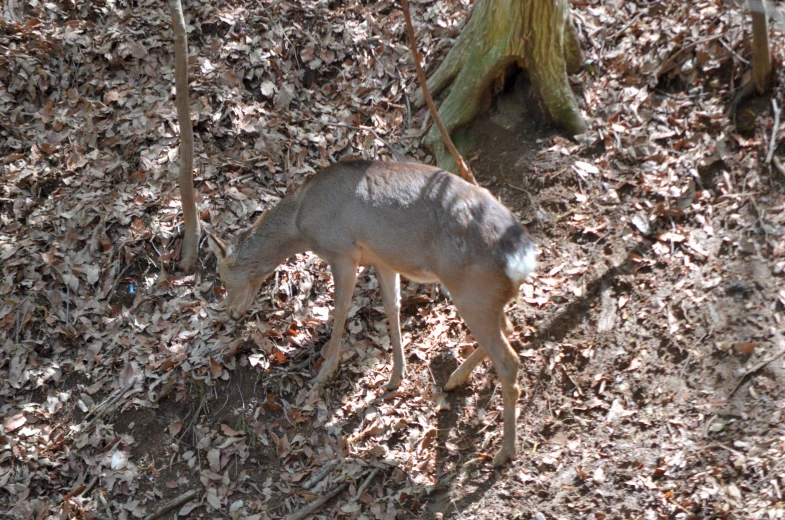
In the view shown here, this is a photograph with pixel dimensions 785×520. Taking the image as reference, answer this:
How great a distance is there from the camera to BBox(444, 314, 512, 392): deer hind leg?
6.48 meters

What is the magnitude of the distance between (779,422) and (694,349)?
0.90 meters

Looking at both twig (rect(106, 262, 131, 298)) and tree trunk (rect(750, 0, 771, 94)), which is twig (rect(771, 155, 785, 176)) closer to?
tree trunk (rect(750, 0, 771, 94))

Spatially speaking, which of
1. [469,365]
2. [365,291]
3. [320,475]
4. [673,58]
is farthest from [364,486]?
[673,58]

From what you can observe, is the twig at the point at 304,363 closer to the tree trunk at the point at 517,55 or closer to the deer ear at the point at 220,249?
the deer ear at the point at 220,249

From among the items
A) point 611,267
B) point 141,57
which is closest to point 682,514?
point 611,267

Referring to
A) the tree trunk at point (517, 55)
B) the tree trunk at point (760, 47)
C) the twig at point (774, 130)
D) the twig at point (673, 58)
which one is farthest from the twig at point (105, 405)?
the tree trunk at point (760, 47)

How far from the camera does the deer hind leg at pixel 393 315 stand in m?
6.93

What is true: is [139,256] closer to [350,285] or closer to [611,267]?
[350,285]

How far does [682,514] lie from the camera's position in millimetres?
5316

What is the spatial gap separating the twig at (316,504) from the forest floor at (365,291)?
6 cm

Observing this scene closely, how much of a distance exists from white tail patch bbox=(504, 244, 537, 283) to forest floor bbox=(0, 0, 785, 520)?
1.25 metres

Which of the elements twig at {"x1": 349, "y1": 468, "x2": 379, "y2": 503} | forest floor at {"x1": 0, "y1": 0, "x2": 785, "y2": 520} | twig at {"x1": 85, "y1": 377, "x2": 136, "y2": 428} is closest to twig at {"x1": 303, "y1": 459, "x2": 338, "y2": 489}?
forest floor at {"x1": 0, "y1": 0, "x2": 785, "y2": 520}

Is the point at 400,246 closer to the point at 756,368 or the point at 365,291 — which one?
the point at 365,291

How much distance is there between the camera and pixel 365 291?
7.80m
